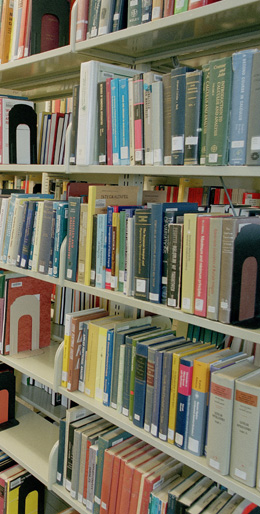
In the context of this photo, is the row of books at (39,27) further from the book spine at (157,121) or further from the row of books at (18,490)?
the row of books at (18,490)

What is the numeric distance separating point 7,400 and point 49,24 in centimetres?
172

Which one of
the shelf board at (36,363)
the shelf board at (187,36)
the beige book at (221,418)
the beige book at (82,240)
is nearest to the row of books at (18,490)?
the shelf board at (36,363)

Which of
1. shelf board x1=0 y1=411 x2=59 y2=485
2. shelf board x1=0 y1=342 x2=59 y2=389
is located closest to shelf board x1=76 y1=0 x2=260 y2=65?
shelf board x1=0 y1=342 x2=59 y2=389

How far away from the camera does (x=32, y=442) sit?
6.79ft

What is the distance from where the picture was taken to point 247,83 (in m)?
1.05

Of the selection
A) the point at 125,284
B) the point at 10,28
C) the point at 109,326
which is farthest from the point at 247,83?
the point at 10,28

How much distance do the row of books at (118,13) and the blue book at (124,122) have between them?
0.60ft

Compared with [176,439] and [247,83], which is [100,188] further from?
[176,439]

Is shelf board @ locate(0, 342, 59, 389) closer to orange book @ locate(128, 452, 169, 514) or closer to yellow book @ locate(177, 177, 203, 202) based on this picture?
orange book @ locate(128, 452, 169, 514)

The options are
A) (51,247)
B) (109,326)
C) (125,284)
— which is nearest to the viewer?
(125,284)

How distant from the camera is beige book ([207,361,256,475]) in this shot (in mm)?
1126

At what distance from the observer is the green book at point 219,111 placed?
1080mm

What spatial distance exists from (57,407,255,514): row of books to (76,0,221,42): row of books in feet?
4.29

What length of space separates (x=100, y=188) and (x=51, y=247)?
14.4 inches
